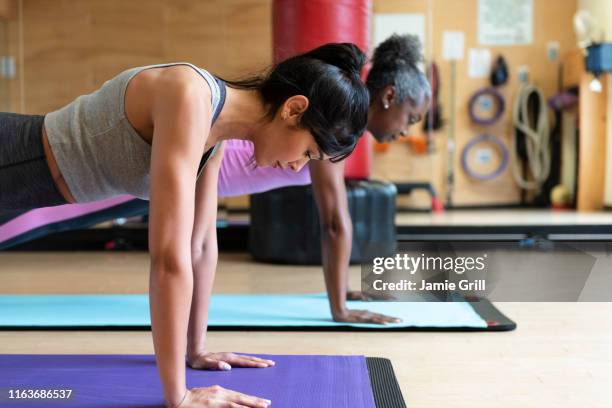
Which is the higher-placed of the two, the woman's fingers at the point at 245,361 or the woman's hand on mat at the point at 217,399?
the woman's hand on mat at the point at 217,399

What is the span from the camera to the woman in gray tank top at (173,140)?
1.31m

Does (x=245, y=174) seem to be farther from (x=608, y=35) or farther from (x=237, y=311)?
(x=608, y=35)

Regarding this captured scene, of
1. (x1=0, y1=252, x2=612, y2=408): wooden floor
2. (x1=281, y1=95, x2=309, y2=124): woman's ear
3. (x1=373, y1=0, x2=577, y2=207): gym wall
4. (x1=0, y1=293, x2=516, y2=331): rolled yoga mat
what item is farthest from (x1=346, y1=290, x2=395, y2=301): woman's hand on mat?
(x1=373, y1=0, x2=577, y2=207): gym wall

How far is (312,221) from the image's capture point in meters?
3.82

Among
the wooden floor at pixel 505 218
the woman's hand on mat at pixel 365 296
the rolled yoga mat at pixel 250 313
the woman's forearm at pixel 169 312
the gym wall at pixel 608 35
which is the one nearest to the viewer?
the woman's forearm at pixel 169 312

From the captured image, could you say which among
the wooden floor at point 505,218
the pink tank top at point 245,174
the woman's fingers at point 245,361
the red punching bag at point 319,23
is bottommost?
the wooden floor at point 505,218

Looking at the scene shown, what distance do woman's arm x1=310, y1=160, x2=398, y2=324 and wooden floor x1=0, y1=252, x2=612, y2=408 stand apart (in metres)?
0.16

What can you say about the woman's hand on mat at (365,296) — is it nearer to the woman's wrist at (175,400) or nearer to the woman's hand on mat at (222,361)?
the woman's hand on mat at (222,361)

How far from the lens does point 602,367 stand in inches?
74.5

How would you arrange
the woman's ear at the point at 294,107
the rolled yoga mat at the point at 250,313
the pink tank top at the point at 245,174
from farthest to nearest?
1. the pink tank top at the point at 245,174
2. the rolled yoga mat at the point at 250,313
3. the woman's ear at the point at 294,107

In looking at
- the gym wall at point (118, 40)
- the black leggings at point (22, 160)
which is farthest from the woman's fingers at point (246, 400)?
the gym wall at point (118, 40)

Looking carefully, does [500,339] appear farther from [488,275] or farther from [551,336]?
[488,275]

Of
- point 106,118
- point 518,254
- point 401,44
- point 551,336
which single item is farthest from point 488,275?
point 106,118

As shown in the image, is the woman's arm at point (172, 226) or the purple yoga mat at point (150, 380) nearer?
the woman's arm at point (172, 226)
